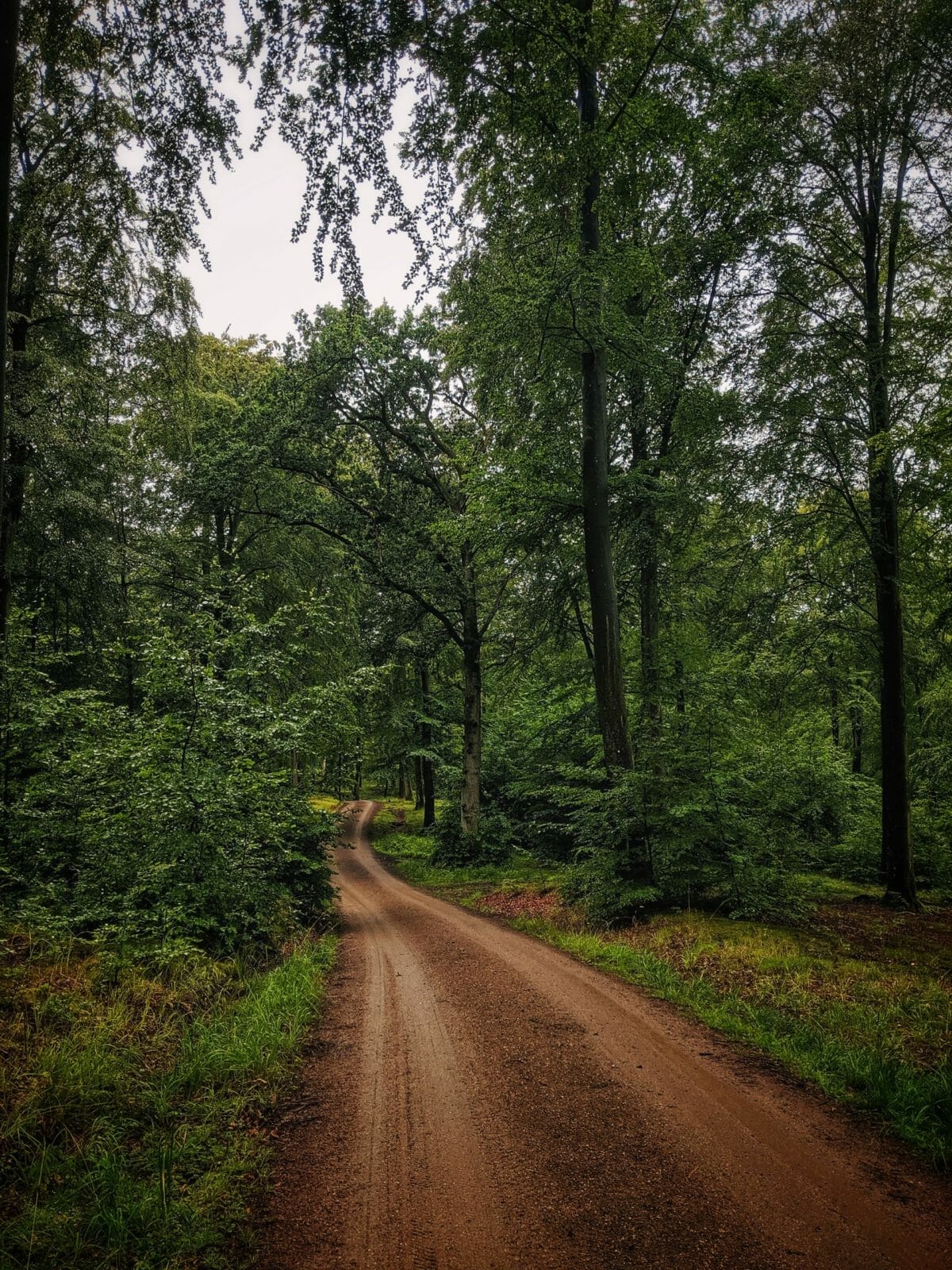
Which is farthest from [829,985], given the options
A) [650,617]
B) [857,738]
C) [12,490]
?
[857,738]

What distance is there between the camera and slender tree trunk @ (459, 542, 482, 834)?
53.9 ft

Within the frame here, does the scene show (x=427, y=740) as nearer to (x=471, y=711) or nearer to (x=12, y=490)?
(x=471, y=711)

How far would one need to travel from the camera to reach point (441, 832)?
686 inches

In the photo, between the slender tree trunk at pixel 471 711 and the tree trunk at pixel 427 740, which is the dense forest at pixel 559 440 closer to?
the slender tree trunk at pixel 471 711

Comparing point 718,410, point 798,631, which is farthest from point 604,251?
point 798,631

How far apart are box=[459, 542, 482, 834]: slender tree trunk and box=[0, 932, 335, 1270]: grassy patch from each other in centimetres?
1071

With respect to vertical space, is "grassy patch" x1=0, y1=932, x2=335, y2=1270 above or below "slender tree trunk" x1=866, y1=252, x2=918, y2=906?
below

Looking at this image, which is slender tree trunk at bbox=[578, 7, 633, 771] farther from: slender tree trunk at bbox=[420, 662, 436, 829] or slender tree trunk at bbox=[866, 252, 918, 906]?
slender tree trunk at bbox=[420, 662, 436, 829]

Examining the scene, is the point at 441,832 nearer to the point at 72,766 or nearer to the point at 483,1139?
the point at 72,766

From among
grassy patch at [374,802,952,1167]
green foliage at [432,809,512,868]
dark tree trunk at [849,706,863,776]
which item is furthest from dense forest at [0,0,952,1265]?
dark tree trunk at [849,706,863,776]

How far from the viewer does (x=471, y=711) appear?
16.7 m

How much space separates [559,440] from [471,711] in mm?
8587

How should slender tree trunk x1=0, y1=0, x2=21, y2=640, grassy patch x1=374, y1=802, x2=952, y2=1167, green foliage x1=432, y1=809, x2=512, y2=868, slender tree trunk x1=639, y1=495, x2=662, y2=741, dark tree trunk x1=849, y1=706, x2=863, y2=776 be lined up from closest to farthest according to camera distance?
slender tree trunk x1=0, y1=0, x2=21, y2=640, grassy patch x1=374, y1=802, x2=952, y2=1167, slender tree trunk x1=639, y1=495, x2=662, y2=741, green foliage x1=432, y1=809, x2=512, y2=868, dark tree trunk x1=849, y1=706, x2=863, y2=776

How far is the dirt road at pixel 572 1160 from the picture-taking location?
267 centimetres
